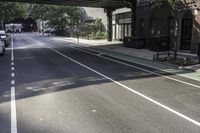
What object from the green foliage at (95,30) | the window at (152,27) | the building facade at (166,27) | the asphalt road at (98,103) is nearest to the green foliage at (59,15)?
the green foliage at (95,30)

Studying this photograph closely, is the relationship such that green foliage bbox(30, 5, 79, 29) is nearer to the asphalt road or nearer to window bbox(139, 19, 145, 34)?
window bbox(139, 19, 145, 34)

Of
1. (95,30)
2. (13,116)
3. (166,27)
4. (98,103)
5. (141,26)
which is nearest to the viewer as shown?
(13,116)

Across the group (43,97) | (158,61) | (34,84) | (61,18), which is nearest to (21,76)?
(34,84)

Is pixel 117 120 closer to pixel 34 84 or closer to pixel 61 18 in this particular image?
pixel 34 84

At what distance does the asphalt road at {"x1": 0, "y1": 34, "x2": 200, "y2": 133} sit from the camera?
6.98 metres

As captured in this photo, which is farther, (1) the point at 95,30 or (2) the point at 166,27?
(1) the point at 95,30

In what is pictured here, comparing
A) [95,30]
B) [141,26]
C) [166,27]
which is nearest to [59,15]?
[95,30]

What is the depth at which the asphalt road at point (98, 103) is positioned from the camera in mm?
6984

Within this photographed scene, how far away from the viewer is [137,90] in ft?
36.3

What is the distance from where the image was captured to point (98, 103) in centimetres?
908

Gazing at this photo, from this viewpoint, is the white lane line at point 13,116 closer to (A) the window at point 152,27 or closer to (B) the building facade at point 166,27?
(B) the building facade at point 166,27

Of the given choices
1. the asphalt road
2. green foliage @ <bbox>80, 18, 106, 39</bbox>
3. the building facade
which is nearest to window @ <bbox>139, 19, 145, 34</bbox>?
the building facade

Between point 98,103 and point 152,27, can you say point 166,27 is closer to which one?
point 152,27

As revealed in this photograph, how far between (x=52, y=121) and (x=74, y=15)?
6679cm
